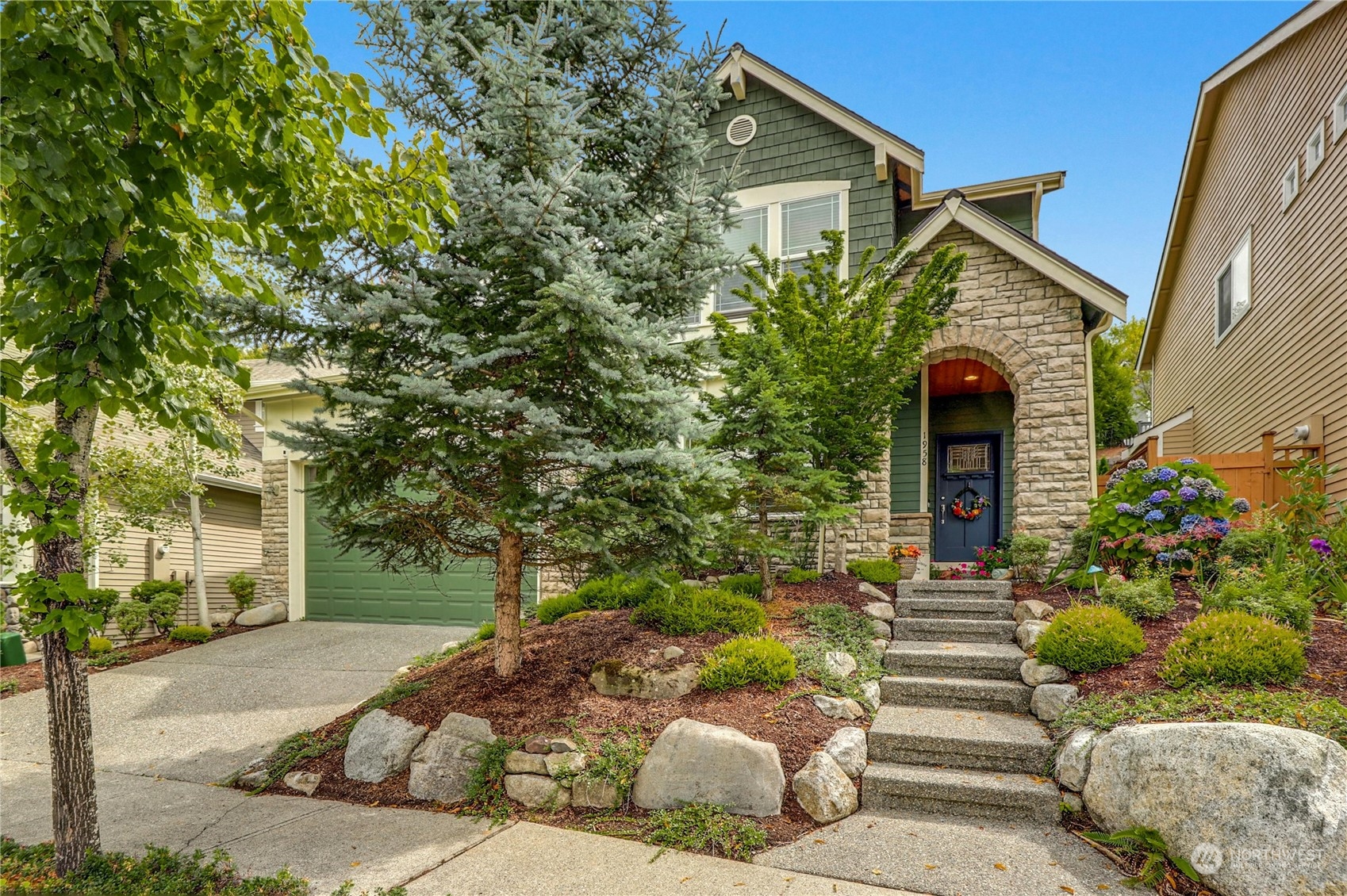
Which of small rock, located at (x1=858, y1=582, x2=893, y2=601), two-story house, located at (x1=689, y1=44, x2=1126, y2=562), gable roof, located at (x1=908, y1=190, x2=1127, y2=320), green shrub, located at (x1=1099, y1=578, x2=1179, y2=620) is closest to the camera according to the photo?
green shrub, located at (x1=1099, y1=578, x2=1179, y2=620)

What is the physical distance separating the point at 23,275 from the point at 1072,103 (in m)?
10.1

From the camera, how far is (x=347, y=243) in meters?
4.93

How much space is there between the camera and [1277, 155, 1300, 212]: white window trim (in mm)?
8602

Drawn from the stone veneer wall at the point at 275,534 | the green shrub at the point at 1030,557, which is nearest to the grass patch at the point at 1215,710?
the green shrub at the point at 1030,557

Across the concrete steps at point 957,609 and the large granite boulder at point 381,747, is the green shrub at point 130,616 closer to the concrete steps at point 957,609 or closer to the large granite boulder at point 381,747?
the large granite boulder at point 381,747

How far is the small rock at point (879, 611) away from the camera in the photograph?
21.6 ft

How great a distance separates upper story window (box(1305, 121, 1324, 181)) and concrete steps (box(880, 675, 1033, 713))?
7356 millimetres

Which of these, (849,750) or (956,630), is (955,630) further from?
(849,750)

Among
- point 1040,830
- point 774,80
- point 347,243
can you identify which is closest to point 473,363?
point 347,243

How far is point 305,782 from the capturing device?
502 centimetres

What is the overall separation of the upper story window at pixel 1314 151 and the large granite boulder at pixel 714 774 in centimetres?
911

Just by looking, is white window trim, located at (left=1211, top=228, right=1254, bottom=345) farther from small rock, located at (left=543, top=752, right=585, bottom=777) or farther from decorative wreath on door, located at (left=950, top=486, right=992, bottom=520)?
small rock, located at (left=543, top=752, right=585, bottom=777)

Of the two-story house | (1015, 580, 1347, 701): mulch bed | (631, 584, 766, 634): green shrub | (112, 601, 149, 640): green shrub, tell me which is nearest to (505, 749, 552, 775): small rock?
(631, 584, 766, 634): green shrub

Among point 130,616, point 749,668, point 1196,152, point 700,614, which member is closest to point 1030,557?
point 700,614
